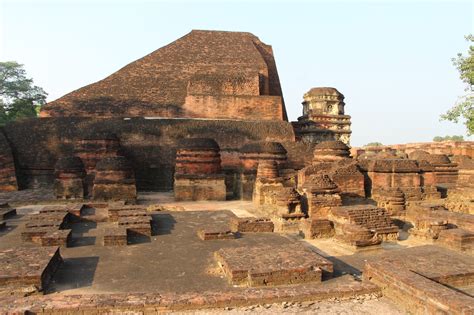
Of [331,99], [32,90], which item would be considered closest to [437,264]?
[331,99]

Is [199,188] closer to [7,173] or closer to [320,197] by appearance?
[320,197]

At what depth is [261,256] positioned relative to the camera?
15.5 feet

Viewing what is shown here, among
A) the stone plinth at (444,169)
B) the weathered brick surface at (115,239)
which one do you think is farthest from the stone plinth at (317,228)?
the stone plinth at (444,169)

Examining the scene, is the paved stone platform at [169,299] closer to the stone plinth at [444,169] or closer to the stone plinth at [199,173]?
the stone plinth at [199,173]

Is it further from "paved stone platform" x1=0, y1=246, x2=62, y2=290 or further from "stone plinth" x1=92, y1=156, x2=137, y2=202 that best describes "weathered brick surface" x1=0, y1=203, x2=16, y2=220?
"paved stone platform" x1=0, y1=246, x2=62, y2=290

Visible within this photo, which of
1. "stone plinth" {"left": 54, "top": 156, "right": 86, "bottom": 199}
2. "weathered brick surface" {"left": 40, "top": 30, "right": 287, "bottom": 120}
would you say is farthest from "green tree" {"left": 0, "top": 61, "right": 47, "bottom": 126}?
"stone plinth" {"left": 54, "top": 156, "right": 86, "bottom": 199}

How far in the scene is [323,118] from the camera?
2472 cm

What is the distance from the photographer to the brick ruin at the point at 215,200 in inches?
163

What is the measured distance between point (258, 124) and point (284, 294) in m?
13.7

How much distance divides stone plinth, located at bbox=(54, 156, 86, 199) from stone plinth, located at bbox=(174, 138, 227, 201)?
2.78 metres

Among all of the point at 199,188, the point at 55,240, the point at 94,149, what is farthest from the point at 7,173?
the point at 55,240

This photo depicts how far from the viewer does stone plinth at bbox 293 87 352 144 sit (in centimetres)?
2416

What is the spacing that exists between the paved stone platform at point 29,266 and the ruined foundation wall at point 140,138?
9.68 meters

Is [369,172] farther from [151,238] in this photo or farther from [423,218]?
[151,238]
